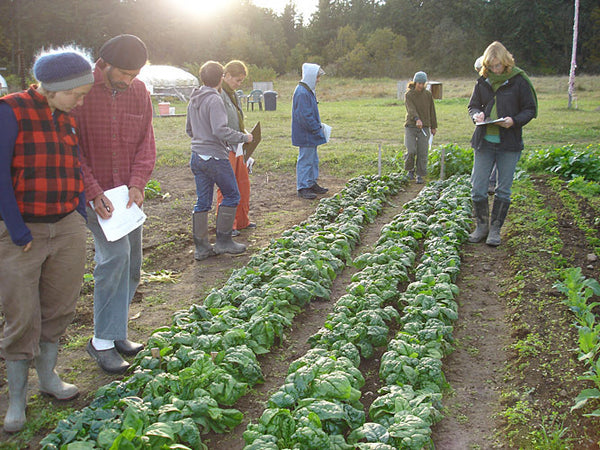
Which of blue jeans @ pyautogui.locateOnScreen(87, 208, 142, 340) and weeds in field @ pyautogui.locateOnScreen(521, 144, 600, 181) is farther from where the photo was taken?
weeds in field @ pyautogui.locateOnScreen(521, 144, 600, 181)

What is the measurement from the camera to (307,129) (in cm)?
827

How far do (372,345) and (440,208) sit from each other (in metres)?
3.50

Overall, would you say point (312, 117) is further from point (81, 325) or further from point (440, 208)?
point (81, 325)

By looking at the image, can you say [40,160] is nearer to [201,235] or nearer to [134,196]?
[134,196]

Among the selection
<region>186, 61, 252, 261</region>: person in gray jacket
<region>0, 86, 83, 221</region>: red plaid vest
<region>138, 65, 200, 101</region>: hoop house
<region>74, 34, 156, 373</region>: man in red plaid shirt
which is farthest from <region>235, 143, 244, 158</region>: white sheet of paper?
<region>138, 65, 200, 101</region>: hoop house

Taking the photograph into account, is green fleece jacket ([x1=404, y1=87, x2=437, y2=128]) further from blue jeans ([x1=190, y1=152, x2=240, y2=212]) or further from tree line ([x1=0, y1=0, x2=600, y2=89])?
tree line ([x1=0, y1=0, x2=600, y2=89])

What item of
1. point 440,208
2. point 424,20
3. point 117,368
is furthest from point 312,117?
point 424,20

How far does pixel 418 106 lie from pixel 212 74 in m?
4.46

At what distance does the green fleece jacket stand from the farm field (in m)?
1.14

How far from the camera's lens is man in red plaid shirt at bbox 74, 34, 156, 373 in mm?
3373

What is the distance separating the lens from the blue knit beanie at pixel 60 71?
2820 millimetres

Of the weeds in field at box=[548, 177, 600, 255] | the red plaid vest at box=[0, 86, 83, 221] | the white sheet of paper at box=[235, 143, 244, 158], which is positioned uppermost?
the red plaid vest at box=[0, 86, 83, 221]

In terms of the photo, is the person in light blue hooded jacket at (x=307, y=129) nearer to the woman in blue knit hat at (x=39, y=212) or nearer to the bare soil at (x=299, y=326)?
the bare soil at (x=299, y=326)

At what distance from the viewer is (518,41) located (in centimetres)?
5409
